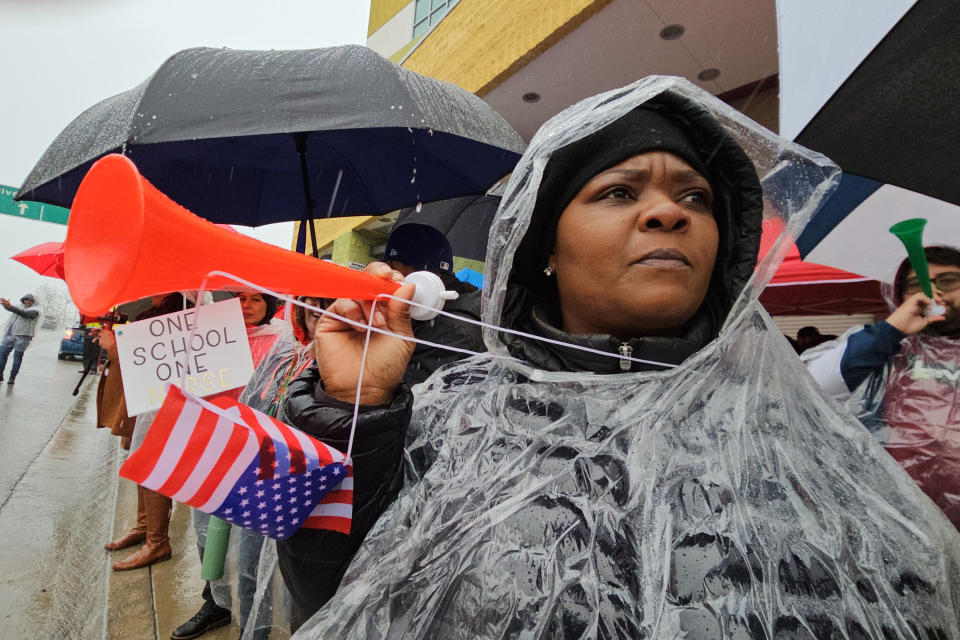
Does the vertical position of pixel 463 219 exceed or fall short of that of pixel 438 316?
it exceeds it

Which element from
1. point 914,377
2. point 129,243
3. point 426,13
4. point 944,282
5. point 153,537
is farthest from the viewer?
point 426,13

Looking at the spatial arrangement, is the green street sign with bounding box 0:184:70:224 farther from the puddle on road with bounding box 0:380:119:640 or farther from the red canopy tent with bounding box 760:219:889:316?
the red canopy tent with bounding box 760:219:889:316

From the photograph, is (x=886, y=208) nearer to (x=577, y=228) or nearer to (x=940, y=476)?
(x=940, y=476)

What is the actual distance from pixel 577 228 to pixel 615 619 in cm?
72

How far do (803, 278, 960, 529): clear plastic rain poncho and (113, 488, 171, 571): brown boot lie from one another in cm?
375

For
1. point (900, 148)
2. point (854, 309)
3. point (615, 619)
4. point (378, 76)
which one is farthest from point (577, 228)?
point (854, 309)

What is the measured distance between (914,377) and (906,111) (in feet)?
2.51

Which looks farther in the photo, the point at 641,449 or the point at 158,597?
the point at 158,597

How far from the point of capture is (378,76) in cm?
222

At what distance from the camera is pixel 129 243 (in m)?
0.67

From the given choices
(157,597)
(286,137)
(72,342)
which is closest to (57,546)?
(157,597)

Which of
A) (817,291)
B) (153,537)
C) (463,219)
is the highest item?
(463,219)

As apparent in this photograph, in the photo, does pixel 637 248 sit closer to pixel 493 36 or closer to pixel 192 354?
pixel 192 354

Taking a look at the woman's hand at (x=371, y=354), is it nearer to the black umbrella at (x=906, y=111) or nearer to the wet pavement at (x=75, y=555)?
the black umbrella at (x=906, y=111)
